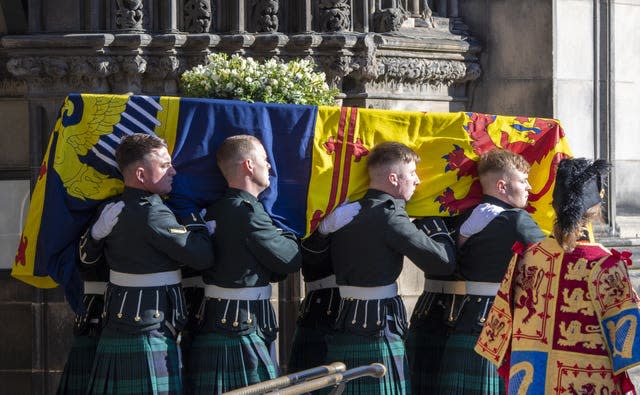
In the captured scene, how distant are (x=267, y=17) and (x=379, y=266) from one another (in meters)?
2.15

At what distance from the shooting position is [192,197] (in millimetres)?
7414

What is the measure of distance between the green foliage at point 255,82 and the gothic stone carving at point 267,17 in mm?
1062

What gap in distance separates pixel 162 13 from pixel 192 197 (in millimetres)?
1807

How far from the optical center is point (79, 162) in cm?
732

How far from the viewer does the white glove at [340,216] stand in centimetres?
748

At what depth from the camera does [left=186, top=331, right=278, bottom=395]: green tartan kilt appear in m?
7.16

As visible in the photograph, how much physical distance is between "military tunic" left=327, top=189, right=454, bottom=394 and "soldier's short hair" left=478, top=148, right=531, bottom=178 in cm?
55

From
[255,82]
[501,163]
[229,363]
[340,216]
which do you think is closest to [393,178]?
[340,216]

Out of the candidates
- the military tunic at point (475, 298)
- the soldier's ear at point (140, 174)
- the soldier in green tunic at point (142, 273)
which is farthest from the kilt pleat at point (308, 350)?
the soldier's ear at point (140, 174)

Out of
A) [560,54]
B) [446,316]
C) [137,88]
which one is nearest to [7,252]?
[137,88]

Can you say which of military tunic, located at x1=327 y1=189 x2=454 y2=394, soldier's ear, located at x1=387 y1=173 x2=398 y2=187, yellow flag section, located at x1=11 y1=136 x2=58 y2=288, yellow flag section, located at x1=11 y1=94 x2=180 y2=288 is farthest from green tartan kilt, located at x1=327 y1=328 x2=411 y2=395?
yellow flag section, located at x1=11 y1=136 x2=58 y2=288

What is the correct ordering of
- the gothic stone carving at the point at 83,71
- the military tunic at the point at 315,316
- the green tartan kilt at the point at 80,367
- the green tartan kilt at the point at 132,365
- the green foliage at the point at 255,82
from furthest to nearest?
the gothic stone carving at the point at 83,71, the military tunic at the point at 315,316, the green foliage at the point at 255,82, the green tartan kilt at the point at 80,367, the green tartan kilt at the point at 132,365

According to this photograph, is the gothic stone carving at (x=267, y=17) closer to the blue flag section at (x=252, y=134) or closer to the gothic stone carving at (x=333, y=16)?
the gothic stone carving at (x=333, y=16)

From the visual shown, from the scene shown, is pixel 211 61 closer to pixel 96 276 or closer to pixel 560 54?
pixel 96 276
